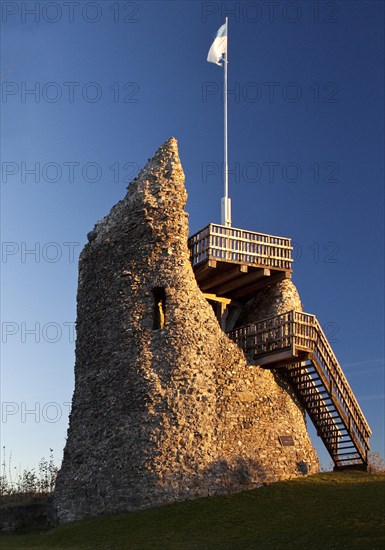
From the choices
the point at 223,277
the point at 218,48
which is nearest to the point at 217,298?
the point at 223,277

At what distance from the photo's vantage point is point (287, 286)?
28.7 meters

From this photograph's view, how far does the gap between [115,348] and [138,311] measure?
1.62 m

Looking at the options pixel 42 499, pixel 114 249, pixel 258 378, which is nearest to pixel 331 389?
pixel 258 378

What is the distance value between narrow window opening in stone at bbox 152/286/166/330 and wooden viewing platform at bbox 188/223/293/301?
172 cm

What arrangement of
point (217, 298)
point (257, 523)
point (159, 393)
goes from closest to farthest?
point (257, 523), point (159, 393), point (217, 298)

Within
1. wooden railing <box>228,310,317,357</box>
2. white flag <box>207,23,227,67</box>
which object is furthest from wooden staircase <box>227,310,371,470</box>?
white flag <box>207,23,227,67</box>

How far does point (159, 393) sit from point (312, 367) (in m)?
5.69

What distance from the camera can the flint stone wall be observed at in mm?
24141

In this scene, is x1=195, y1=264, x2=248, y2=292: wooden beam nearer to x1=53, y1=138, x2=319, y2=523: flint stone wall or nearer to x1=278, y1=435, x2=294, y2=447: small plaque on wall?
x1=53, y1=138, x2=319, y2=523: flint stone wall

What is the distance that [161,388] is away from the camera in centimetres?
2489

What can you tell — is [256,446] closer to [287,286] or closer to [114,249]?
[287,286]

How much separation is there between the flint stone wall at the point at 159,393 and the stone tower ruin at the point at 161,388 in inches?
1.5

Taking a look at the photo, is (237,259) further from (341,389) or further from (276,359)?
(341,389)

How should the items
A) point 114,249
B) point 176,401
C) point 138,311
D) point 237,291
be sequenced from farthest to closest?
1. point 237,291
2. point 114,249
3. point 138,311
4. point 176,401
